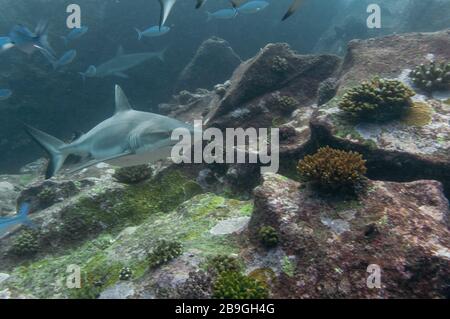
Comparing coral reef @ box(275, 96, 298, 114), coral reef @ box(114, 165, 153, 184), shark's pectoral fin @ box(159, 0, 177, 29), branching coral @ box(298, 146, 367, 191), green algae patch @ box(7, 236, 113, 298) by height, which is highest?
shark's pectoral fin @ box(159, 0, 177, 29)

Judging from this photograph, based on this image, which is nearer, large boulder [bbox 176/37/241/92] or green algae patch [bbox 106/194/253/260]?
green algae patch [bbox 106/194/253/260]

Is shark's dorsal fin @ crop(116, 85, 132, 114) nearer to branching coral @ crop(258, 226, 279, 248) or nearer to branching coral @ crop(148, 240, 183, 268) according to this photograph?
branching coral @ crop(148, 240, 183, 268)

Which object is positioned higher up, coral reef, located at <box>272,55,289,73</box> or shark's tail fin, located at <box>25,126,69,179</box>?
coral reef, located at <box>272,55,289,73</box>

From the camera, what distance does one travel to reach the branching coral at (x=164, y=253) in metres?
5.21

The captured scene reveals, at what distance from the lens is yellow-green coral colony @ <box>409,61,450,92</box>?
7993mm

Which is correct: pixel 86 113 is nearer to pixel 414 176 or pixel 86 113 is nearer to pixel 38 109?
pixel 38 109

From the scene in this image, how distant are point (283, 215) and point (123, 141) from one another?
10.9ft

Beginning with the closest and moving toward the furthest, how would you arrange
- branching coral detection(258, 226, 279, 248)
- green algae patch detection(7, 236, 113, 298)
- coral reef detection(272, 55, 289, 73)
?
branching coral detection(258, 226, 279, 248), green algae patch detection(7, 236, 113, 298), coral reef detection(272, 55, 289, 73)

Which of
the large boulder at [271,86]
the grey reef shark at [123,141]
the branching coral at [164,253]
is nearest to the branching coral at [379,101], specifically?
the large boulder at [271,86]

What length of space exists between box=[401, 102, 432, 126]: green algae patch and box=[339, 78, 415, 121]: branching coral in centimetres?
13

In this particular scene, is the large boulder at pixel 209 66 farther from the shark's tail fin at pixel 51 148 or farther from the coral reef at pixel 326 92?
the shark's tail fin at pixel 51 148

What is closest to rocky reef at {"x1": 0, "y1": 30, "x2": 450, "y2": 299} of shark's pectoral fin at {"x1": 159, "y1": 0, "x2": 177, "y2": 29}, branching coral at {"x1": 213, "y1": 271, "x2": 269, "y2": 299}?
branching coral at {"x1": 213, "y1": 271, "x2": 269, "y2": 299}

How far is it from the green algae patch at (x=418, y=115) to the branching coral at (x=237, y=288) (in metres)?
4.96

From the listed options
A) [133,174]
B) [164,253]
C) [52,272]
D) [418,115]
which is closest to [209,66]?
[133,174]
